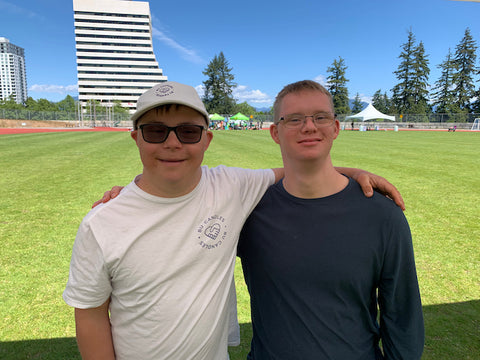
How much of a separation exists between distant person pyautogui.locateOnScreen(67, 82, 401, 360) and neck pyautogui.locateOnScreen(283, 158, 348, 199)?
17 centimetres

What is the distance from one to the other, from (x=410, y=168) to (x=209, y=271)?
12.1 m

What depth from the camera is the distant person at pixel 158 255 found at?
1.47 meters

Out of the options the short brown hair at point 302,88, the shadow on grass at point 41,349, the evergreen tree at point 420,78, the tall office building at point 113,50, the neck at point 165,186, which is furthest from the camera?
the tall office building at point 113,50

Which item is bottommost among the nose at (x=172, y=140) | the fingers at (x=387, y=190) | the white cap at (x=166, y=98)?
the fingers at (x=387, y=190)

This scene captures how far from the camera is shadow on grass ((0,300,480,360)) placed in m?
2.66

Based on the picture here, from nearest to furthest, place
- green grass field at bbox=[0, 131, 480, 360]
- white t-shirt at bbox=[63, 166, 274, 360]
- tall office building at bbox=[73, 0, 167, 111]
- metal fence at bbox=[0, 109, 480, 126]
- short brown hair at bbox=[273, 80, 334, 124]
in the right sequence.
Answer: white t-shirt at bbox=[63, 166, 274, 360] → short brown hair at bbox=[273, 80, 334, 124] → green grass field at bbox=[0, 131, 480, 360] → metal fence at bbox=[0, 109, 480, 126] → tall office building at bbox=[73, 0, 167, 111]

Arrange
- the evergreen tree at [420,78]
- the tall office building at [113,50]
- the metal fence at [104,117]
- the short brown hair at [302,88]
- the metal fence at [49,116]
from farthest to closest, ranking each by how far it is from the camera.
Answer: the tall office building at [113,50] → the evergreen tree at [420,78] → the metal fence at [104,117] → the metal fence at [49,116] → the short brown hair at [302,88]

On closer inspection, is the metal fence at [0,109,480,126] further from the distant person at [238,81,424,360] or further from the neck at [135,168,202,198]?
the neck at [135,168,202,198]

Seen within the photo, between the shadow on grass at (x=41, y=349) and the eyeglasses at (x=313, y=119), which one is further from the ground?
the eyeglasses at (x=313, y=119)

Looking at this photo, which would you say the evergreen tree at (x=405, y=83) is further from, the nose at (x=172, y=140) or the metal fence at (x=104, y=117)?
the nose at (x=172, y=140)

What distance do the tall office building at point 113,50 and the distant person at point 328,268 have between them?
13286 cm

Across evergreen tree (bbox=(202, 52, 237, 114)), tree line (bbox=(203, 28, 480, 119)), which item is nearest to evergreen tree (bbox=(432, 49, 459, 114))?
tree line (bbox=(203, 28, 480, 119))

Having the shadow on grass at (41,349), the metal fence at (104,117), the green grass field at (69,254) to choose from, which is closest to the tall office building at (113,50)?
the metal fence at (104,117)

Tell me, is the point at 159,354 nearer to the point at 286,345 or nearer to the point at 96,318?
the point at 96,318
